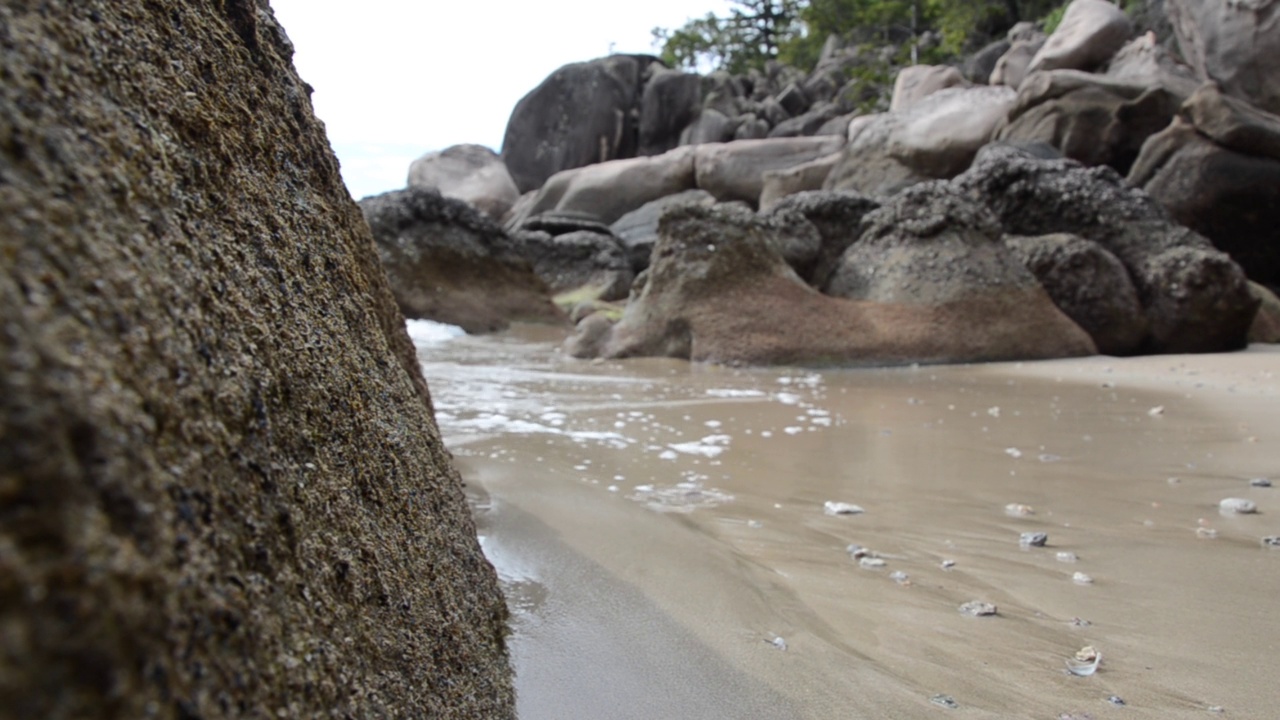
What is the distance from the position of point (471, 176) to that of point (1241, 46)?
19.7 meters

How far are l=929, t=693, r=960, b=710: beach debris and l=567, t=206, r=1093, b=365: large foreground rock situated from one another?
5.29 metres

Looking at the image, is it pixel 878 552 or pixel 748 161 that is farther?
pixel 748 161

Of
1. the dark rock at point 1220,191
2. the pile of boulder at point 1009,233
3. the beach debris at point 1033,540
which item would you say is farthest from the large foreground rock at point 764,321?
the beach debris at point 1033,540

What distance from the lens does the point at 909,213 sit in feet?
25.2

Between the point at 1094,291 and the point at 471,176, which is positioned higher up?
the point at 471,176

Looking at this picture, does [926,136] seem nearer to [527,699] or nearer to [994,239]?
[994,239]

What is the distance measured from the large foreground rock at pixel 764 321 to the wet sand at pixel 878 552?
80.4 inches

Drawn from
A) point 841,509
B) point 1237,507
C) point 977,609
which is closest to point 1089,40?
point 1237,507

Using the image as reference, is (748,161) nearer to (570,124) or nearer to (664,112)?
(664,112)

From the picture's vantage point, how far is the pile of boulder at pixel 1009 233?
712cm

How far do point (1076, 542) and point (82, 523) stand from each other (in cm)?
237

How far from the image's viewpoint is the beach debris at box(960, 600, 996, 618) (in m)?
1.82

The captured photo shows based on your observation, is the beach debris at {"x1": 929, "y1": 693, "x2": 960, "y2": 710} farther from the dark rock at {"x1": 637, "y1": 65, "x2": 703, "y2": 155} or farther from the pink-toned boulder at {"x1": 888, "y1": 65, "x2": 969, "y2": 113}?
the dark rock at {"x1": 637, "y1": 65, "x2": 703, "y2": 155}

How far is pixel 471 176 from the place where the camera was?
2786cm
